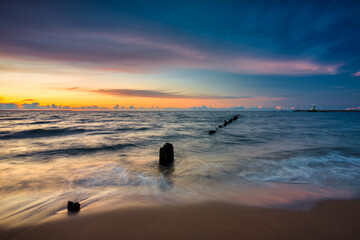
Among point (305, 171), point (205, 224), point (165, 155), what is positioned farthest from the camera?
point (165, 155)

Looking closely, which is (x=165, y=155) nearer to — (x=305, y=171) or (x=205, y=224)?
(x=205, y=224)

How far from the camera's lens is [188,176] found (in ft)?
18.4

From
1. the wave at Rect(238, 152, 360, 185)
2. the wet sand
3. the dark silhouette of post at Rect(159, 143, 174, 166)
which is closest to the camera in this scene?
the wet sand

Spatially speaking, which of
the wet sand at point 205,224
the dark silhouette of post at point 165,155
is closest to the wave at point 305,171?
the wet sand at point 205,224

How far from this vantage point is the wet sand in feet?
8.54

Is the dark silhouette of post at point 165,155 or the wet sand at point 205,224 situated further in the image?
the dark silhouette of post at point 165,155

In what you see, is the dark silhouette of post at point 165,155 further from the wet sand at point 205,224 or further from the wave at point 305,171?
the wet sand at point 205,224

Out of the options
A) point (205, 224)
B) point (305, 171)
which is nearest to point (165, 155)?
point (205, 224)

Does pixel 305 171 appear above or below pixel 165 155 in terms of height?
below

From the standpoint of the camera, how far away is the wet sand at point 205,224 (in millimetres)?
2602

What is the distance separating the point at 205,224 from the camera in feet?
9.39

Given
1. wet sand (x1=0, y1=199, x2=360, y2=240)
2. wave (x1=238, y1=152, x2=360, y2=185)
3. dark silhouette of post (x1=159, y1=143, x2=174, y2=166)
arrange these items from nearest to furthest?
wet sand (x1=0, y1=199, x2=360, y2=240) < wave (x1=238, y1=152, x2=360, y2=185) < dark silhouette of post (x1=159, y1=143, x2=174, y2=166)

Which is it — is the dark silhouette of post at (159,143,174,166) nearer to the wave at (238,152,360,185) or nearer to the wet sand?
the wave at (238,152,360,185)

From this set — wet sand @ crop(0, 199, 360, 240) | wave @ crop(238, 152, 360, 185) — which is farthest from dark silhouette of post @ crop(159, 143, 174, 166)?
wet sand @ crop(0, 199, 360, 240)
